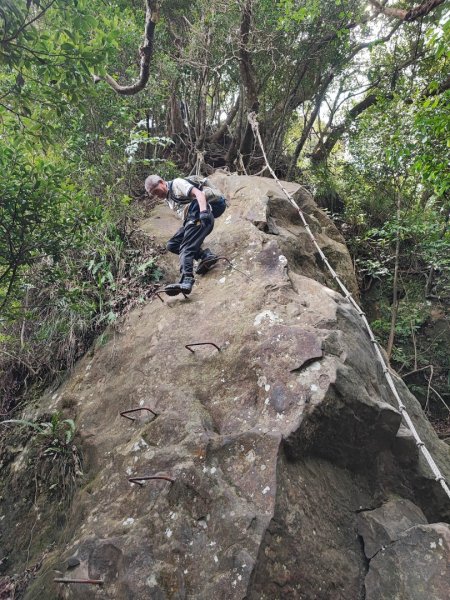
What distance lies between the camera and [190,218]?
5191mm

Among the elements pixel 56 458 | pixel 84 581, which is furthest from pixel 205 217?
pixel 84 581

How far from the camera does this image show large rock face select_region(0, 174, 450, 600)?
2730 mm

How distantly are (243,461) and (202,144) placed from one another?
8.78 metres

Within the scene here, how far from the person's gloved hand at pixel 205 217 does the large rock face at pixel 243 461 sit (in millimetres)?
725

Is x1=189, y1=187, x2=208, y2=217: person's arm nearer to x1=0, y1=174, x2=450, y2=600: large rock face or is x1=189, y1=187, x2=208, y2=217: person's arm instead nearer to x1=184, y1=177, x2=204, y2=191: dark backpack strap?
x1=184, y1=177, x2=204, y2=191: dark backpack strap

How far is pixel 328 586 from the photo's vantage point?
271 centimetres

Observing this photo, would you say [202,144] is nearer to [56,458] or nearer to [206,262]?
[206,262]

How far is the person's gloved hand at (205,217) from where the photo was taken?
4.85m

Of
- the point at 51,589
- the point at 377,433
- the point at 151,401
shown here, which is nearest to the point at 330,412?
the point at 377,433

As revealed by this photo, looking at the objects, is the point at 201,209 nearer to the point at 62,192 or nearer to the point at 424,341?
the point at 62,192

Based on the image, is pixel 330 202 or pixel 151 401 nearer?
pixel 151 401

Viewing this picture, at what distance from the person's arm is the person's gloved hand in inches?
1.4

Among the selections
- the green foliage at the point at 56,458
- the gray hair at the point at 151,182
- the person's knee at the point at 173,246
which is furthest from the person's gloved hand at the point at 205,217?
the green foliage at the point at 56,458

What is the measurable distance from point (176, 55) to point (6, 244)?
7.69 metres
